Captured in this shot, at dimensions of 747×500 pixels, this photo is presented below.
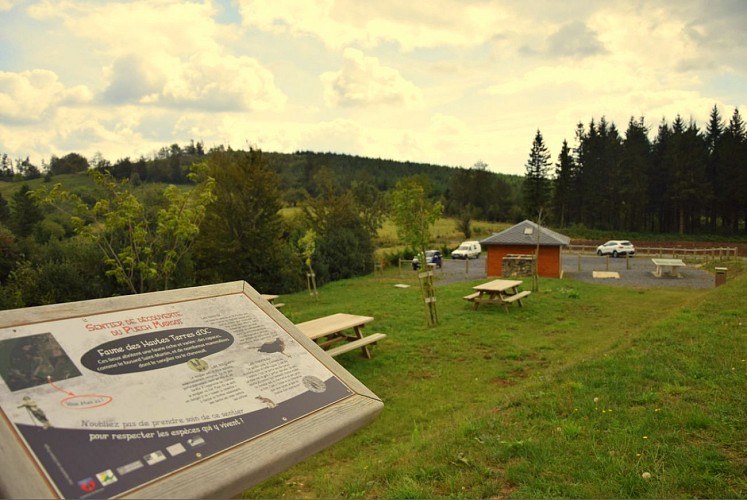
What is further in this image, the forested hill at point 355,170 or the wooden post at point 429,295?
the forested hill at point 355,170

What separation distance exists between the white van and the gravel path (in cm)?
172

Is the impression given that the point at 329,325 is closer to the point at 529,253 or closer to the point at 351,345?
the point at 351,345

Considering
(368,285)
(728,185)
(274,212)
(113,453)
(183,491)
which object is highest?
(728,185)

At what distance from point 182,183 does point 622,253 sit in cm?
6305

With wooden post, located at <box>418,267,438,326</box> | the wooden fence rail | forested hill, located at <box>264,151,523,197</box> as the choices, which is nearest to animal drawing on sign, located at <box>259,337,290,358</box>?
wooden post, located at <box>418,267,438,326</box>

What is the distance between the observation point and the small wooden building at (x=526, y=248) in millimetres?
25219

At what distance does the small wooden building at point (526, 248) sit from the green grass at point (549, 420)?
13.9 m

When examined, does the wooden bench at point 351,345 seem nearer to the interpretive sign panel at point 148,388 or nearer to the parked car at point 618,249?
the interpretive sign panel at point 148,388

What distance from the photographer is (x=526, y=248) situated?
25734 millimetres

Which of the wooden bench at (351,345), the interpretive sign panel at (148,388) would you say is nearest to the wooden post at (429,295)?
the wooden bench at (351,345)

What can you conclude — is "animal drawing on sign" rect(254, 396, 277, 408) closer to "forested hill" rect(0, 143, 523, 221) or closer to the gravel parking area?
the gravel parking area

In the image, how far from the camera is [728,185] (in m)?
49.9

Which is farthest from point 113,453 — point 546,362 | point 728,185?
point 728,185

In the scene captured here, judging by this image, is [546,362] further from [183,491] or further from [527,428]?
[183,491]
